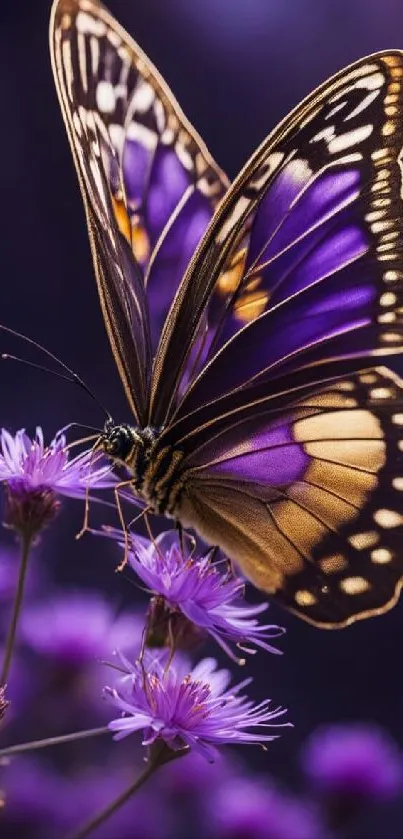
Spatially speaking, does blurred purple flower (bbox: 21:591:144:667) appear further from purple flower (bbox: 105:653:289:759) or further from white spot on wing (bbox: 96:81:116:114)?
white spot on wing (bbox: 96:81:116:114)

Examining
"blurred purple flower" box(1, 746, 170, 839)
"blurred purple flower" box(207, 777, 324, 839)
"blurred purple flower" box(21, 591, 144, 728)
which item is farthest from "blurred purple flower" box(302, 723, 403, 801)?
"blurred purple flower" box(21, 591, 144, 728)

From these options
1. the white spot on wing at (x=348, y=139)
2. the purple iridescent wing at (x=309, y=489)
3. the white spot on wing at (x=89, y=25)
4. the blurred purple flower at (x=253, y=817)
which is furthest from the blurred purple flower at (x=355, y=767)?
the white spot on wing at (x=89, y=25)

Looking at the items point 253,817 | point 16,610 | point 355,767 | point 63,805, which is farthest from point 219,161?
point 16,610

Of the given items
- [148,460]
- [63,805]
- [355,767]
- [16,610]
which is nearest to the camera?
[16,610]

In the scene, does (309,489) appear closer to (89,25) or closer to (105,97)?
(105,97)

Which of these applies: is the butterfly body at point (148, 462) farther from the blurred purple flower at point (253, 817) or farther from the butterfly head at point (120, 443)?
the blurred purple flower at point (253, 817)
